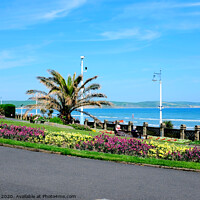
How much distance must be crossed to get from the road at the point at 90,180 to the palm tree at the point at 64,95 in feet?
60.0

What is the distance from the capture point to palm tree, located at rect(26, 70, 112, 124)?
29.1 metres

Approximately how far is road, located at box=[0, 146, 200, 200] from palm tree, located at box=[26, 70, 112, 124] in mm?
18283

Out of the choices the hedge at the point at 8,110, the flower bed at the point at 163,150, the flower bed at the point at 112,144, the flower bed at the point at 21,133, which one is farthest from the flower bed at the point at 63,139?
the hedge at the point at 8,110

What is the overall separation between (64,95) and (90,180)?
2175 centimetres

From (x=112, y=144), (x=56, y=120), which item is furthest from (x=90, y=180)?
(x=56, y=120)

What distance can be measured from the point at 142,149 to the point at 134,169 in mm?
2722

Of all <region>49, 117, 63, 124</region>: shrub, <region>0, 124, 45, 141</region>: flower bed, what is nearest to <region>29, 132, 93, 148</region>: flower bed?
<region>0, 124, 45, 141</region>: flower bed

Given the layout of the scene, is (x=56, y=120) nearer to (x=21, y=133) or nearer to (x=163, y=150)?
(x=21, y=133)

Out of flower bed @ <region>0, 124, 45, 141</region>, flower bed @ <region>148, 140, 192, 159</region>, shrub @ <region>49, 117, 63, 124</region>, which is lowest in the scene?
flower bed @ <region>148, 140, 192, 159</region>

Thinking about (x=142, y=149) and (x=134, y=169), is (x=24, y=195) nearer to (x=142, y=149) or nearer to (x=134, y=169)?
(x=134, y=169)

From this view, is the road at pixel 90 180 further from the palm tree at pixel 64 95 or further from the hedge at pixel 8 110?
the hedge at pixel 8 110

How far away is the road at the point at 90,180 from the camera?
257 inches

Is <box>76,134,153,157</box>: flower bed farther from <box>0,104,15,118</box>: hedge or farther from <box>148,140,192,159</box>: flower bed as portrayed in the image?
<box>0,104,15,118</box>: hedge

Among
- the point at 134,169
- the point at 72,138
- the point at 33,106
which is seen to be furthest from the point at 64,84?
the point at 134,169
